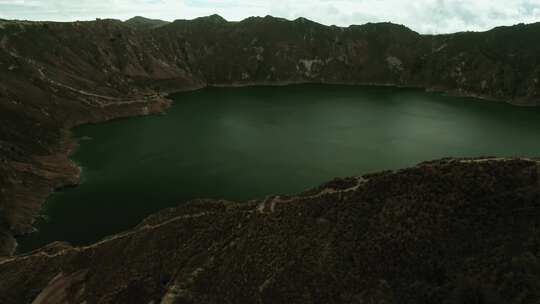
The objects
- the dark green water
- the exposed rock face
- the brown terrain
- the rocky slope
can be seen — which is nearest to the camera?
the exposed rock face

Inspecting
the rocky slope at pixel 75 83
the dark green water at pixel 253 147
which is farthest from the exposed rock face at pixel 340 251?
the rocky slope at pixel 75 83

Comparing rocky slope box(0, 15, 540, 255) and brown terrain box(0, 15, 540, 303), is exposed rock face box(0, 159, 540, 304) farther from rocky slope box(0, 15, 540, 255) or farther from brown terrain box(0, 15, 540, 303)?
rocky slope box(0, 15, 540, 255)

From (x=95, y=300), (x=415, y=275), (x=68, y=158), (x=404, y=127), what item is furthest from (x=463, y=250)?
(x=404, y=127)

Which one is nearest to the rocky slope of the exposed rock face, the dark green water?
the dark green water

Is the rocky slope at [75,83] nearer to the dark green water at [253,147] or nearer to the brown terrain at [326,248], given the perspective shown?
the dark green water at [253,147]

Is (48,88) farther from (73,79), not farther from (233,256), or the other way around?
(233,256)

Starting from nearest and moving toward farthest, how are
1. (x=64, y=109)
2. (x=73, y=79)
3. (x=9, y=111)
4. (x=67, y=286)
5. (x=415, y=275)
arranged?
(x=415, y=275), (x=67, y=286), (x=9, y=111), (x=64, y=109), (x=73, y=79)
